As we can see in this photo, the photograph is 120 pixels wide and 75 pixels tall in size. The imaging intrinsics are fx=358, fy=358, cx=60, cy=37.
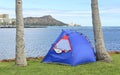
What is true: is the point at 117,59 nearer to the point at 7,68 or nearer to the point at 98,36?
the point at 98,36

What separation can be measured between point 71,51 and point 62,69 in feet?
5.25

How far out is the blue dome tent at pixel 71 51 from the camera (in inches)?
621

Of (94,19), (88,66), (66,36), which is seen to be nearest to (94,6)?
(94,19)

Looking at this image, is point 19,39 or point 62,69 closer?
point 62,69

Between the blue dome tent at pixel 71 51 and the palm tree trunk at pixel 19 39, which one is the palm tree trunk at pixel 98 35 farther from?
the palm tree trunk at pixel 19 39

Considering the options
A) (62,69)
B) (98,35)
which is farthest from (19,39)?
(98,35)

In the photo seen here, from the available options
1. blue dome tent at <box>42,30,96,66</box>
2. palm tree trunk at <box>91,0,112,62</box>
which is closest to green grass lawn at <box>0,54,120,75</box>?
blue dome tent at <box>42,30,96,66</box>

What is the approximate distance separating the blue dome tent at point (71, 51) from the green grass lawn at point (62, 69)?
442 mm

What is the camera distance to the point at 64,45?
1623 centimetres

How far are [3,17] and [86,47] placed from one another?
186m

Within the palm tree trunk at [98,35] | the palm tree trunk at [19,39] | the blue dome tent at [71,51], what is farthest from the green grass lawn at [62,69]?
the palm tree trunk at [98,35]

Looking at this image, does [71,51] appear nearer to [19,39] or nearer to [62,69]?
[62,69]

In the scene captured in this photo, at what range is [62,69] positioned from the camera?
47.6 feet

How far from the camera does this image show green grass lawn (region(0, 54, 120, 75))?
13.6 metres
